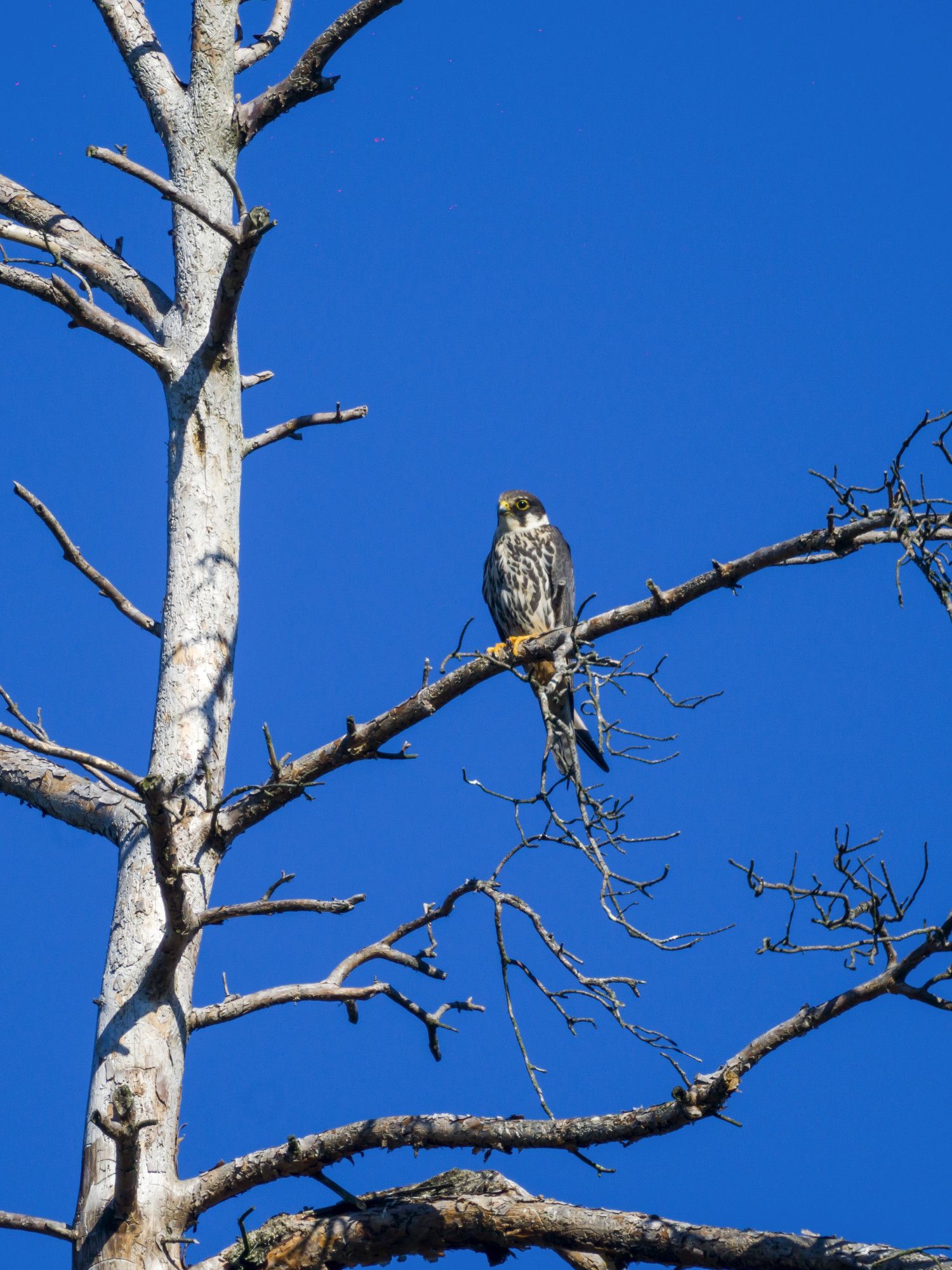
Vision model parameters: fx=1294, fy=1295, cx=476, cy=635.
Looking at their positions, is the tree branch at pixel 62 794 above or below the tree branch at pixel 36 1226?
above

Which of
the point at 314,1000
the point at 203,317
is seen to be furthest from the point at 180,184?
the point at 314,1000

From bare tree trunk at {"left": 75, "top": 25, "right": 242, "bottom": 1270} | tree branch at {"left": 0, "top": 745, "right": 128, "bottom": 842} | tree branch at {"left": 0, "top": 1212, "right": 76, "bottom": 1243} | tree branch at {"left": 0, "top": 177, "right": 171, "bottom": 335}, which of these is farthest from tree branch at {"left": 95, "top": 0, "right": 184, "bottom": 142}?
tree branch at {"left": 0, "top": 1212, "right": 76, "bottom": 1243}

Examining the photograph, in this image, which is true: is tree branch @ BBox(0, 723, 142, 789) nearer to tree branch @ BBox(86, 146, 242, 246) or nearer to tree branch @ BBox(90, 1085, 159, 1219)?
tree branch @ BBox(90, 1085, 159, 1219)

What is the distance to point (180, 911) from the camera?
12.7 ft

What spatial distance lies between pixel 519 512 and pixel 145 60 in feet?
10.3

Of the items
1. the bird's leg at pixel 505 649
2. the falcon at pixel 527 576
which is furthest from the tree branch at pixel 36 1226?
the falcon at pixel 527 576

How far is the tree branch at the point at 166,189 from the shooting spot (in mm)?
4211

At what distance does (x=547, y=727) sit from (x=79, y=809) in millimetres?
1996

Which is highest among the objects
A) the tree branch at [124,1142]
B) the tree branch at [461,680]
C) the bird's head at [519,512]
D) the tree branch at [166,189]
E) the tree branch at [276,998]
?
the bird's head at [519,512]

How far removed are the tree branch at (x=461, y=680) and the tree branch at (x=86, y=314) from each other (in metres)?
1.81

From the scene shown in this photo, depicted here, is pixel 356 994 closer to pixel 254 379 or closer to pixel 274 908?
pixel 274 908

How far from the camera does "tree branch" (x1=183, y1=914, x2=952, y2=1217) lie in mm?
3525

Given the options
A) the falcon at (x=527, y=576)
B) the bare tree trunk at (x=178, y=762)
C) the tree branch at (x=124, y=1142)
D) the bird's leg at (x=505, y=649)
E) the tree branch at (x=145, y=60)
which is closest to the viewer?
the tree branch at (x=124, y=1142)

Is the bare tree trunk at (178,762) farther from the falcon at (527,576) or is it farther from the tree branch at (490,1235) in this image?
the falcon at (527,576)
